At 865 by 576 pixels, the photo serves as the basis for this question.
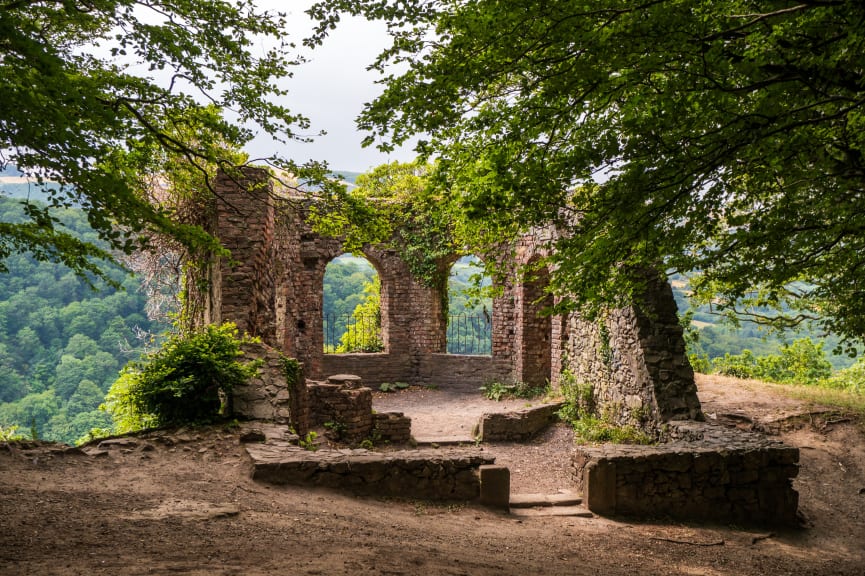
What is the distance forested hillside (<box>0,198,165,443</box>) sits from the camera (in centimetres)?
2162

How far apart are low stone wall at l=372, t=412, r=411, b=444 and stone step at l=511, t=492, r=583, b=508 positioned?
3.70 metres

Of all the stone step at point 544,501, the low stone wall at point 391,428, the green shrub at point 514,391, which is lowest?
the stone step at point 544,501

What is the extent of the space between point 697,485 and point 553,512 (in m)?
1.64

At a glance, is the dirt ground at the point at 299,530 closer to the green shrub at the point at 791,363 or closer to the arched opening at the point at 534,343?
the arched opening at the point at 534,343

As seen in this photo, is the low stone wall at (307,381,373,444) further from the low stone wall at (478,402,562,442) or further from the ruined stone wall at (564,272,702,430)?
the ruined stone wall at (564,272,702,430)

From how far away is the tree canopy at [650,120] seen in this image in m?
3.72

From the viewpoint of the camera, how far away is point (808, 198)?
5367mm

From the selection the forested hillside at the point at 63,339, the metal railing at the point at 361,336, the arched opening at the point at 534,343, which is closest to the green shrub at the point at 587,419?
the arched opening at the point at 534,343

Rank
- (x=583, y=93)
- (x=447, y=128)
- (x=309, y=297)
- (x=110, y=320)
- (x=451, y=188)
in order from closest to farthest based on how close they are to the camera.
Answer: (x=583, y=93), (x=447, y=128), (x=451, y=188), (x=309, y=297), (x=110, y=320)

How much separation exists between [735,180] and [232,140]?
4.68m

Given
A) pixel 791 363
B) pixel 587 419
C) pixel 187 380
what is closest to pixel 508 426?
pixel 587 419

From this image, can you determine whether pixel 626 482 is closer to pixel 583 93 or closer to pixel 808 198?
pixel 808 198

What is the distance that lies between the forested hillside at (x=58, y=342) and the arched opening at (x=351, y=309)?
736 cm

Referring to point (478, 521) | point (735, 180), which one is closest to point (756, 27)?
point (735, 180)
